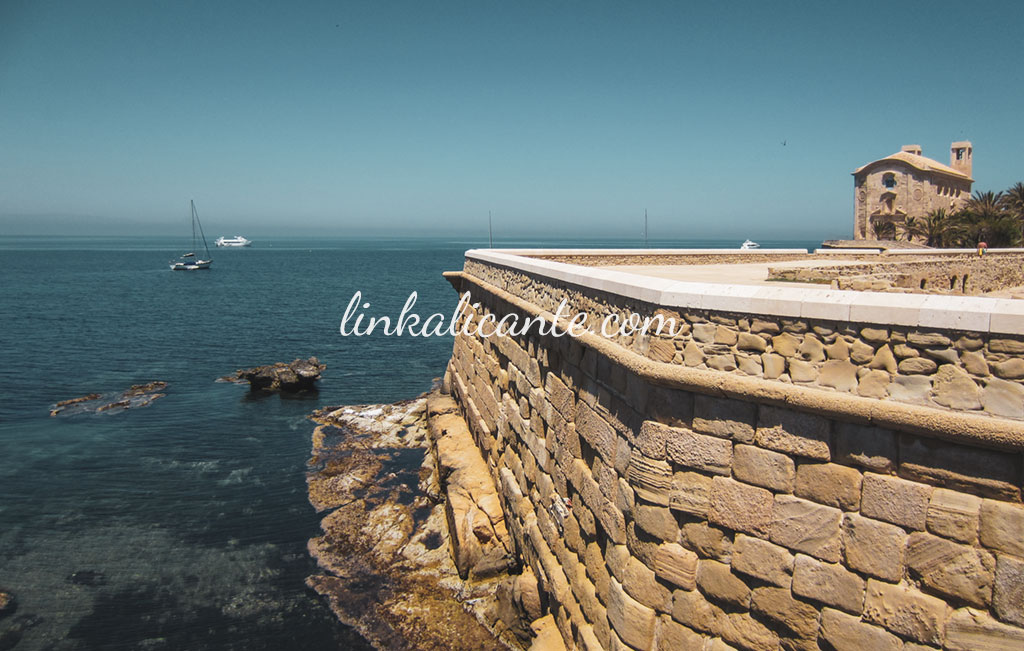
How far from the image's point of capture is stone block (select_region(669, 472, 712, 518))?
4820 millimetres

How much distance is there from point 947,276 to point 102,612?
18663 millimetres

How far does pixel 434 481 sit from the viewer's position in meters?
13.2

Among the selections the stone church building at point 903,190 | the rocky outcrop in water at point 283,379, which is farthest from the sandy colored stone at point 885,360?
the stone church building at point 903,190

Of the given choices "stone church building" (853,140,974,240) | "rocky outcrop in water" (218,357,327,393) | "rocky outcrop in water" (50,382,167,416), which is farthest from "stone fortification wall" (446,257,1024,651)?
"stone church building" (853,140,974,240)

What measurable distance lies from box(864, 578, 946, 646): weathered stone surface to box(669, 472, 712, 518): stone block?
117cm

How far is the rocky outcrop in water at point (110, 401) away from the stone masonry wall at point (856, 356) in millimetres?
20015

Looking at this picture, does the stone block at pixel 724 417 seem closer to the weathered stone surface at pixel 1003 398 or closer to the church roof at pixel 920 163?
the weathered stone surface at pixel 1003 398

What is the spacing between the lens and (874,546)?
4141 millimetres

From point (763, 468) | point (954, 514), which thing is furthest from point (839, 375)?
point (954, 514)

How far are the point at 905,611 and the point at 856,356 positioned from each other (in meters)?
1.68

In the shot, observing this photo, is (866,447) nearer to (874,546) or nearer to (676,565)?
(874,546)

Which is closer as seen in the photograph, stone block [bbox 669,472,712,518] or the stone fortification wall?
the stone fortification wall

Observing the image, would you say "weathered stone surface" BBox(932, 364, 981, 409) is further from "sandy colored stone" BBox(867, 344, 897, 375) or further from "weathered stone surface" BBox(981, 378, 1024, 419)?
"sandy colored stone" BBox(867, 344, 897, 375)

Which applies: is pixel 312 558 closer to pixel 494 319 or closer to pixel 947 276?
pixel 494 319
